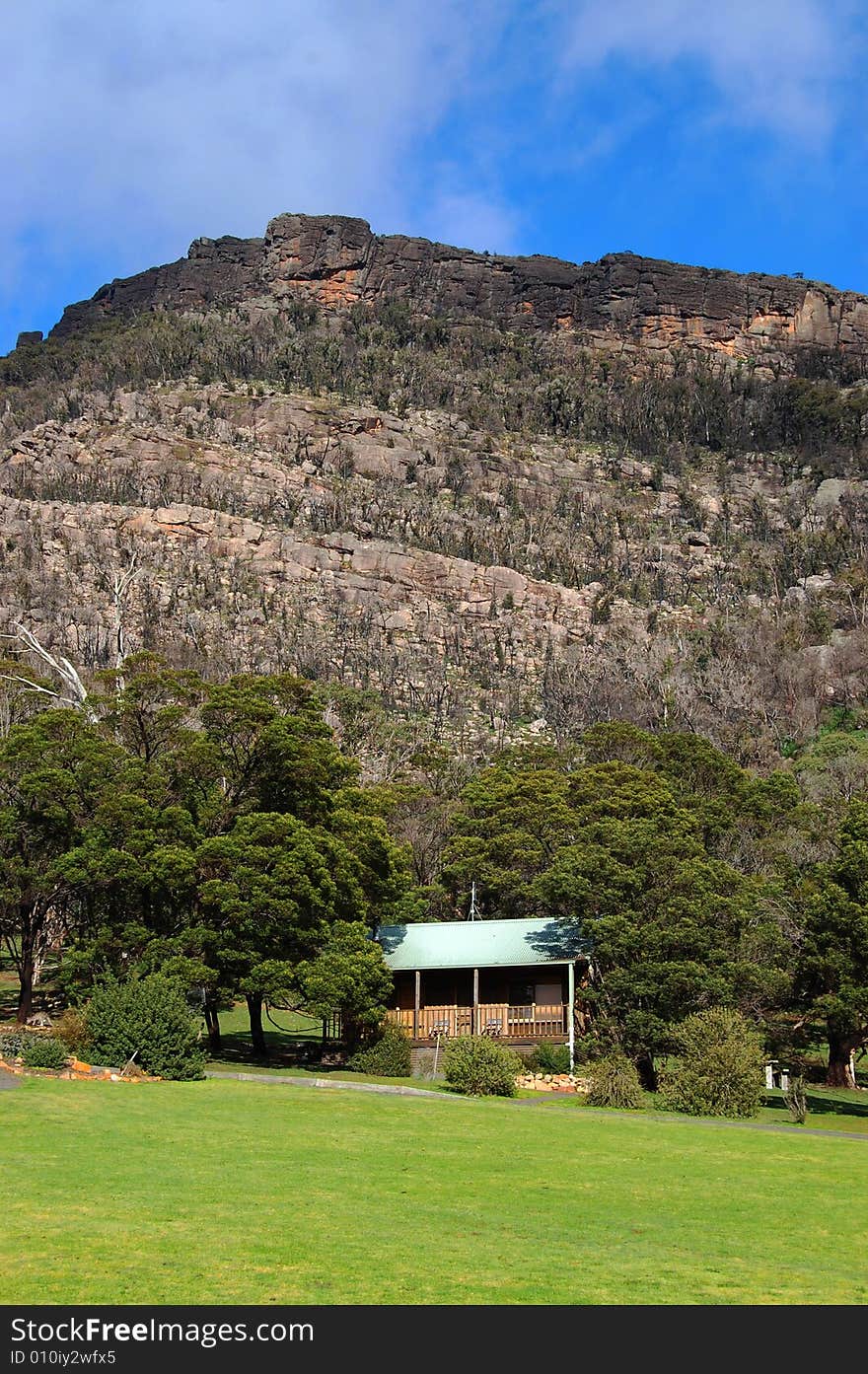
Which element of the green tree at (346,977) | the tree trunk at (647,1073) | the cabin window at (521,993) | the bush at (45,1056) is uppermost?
the green tree at (346,977)

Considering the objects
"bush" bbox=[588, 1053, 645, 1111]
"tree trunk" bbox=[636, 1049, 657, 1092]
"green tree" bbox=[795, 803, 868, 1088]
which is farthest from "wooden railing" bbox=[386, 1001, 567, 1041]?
"bush" bbox=[588, 1053, 645, 1111]

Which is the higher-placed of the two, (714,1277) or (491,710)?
(491,710)

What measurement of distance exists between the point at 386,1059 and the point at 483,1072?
3.93 meters

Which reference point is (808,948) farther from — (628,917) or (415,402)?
(415,402)

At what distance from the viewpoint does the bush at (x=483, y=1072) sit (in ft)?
93.2

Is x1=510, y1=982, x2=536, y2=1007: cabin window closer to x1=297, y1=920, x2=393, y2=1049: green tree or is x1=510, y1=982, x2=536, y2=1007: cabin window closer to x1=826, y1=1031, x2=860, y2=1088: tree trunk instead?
x1=297, y1=920, x2=393, y2=1049: green tree

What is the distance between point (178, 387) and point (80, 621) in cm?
5088

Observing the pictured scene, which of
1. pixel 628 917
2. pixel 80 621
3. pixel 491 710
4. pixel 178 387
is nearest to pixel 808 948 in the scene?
pixel 628 917

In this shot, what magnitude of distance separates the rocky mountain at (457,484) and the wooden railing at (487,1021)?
134 feet

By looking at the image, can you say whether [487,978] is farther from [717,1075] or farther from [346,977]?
[717,1075]

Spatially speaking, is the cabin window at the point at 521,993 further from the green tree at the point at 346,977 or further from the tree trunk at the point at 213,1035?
the tree trunk at the point at 213,1035

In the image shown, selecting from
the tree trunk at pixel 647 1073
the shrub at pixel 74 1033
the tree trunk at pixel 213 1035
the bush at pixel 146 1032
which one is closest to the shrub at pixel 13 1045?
the shrub at pixel 74 1033

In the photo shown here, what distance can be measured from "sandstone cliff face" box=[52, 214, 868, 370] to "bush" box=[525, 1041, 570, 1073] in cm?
15435

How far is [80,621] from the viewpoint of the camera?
98438 millimetres
